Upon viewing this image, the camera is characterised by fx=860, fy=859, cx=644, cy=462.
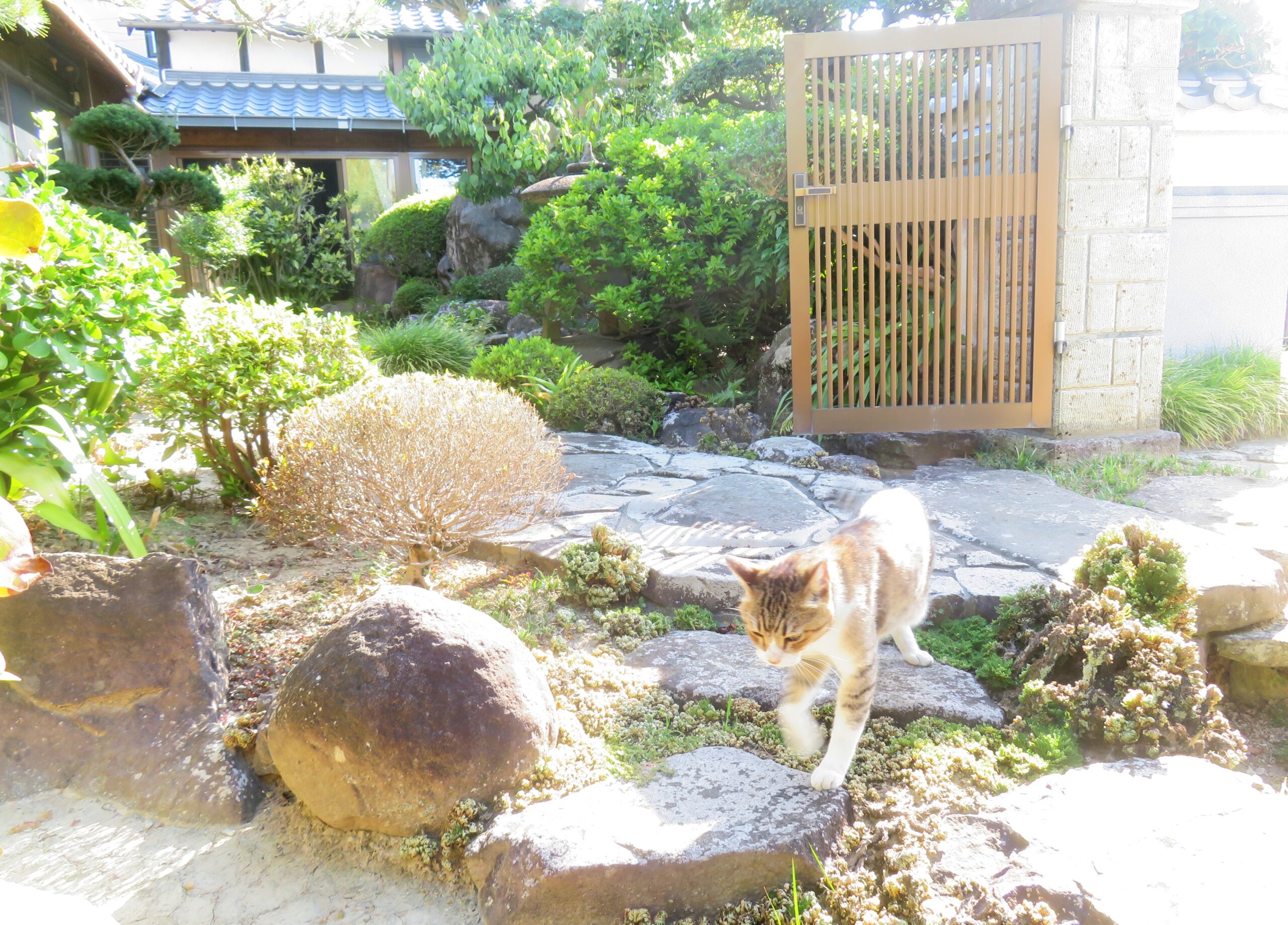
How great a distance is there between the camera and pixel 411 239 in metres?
14.2

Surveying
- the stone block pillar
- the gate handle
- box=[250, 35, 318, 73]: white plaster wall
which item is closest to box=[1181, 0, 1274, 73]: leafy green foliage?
the stone block pillar

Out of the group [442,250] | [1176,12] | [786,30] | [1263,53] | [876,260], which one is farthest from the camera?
[442,250]

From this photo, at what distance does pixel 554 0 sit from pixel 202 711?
13754 mm

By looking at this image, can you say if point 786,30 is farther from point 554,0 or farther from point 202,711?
point 202,711

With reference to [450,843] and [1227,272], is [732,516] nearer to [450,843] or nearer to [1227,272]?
[450,843]

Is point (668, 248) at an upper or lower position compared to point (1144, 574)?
upper

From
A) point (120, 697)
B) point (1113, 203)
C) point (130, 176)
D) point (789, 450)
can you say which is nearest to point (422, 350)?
point (789, 450)

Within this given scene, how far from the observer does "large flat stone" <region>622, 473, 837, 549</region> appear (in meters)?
3.89

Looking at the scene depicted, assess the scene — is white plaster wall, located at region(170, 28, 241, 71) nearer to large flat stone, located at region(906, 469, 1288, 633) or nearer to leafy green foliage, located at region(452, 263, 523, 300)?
leafy green foliage, located at region(452, 263, 523, 300)

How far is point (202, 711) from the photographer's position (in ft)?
9.10

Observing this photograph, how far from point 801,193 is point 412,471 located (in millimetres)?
3384

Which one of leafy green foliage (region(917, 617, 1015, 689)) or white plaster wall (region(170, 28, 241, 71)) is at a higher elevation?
white plaster wall (region(170, 28, 241, 71))

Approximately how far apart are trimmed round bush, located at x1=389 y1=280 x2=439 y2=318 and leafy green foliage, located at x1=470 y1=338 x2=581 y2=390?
605cm

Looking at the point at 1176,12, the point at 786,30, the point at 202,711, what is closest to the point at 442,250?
the point at 786,30
